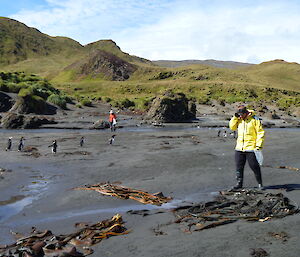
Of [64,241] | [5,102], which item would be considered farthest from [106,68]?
[64,241]

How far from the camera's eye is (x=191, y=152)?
1802 centimetres

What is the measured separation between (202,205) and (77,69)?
10456 cm

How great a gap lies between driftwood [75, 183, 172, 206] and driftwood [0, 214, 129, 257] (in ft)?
5.73

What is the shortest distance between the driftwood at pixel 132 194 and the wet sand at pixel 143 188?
234mm

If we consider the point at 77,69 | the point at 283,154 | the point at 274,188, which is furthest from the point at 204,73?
the point at 274,188

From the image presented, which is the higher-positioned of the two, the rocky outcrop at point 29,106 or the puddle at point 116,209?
the rocky outcrop at point 29,106

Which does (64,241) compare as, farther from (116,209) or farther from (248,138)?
(248,138)

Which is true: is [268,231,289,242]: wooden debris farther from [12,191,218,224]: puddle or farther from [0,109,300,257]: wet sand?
[12,191,218,224]: puddle

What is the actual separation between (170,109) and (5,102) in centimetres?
1962

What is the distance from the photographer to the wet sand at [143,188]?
612 centimetres

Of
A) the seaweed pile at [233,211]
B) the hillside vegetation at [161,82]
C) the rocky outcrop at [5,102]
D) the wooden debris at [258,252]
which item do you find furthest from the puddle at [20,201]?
the hillside vegetation at [161,82]

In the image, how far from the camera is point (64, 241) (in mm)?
6285

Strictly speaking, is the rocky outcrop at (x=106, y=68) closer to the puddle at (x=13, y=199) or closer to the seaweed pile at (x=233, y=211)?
the puddle at (x=13, y=199)

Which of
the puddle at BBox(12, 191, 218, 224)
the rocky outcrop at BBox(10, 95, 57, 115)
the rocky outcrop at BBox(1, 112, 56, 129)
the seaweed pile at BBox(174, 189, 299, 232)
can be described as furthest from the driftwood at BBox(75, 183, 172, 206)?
the rocky outcrop at BBox(10, 95, 57, 115)
